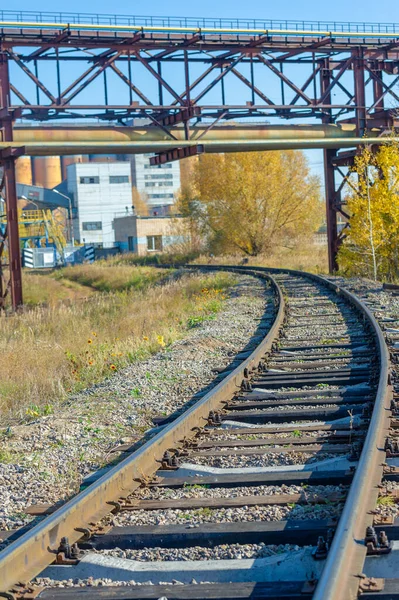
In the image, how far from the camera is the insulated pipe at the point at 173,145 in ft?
80.5

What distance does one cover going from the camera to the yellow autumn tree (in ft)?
83.3

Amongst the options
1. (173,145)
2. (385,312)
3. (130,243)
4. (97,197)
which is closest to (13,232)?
(173,145)

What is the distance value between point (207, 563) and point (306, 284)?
A: 63.1 feet

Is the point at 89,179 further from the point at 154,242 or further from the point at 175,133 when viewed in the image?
the point at 175,133

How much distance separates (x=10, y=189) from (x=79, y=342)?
11931 mm

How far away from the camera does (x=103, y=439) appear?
273 inches

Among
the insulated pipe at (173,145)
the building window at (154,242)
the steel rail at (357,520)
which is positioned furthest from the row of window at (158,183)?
the steel rail at (357,520)

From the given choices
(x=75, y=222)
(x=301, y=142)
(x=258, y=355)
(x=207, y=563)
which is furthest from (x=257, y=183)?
(x=75, y=222)

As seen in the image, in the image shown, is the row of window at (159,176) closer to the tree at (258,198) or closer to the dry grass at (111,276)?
the dry grass at (111,276)

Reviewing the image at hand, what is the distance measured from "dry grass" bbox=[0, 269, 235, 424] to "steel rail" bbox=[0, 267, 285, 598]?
2.58 m

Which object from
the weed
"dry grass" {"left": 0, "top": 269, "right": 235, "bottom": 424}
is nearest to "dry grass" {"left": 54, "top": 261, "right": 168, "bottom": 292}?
"dry grass" {"left": 0, "top": 269, "right": 235, "bottom": 424}

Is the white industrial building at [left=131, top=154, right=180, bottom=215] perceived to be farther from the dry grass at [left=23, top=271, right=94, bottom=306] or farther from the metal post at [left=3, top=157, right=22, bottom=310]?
the metal post at [left=3, top=157, right=22, bottom=310]

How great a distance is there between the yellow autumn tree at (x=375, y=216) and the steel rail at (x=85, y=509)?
19426 mm

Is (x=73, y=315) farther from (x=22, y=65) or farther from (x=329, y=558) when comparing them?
(x=329, y=558)
